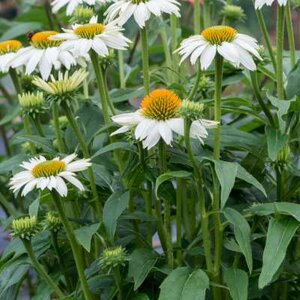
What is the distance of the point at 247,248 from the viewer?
993mm

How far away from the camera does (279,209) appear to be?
3.30ft

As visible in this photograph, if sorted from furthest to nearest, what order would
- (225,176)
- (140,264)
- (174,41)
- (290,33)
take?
(174,41)
(290,33)
(140,264)
(225,176)

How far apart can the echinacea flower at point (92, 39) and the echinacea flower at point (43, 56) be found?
0.07 ft

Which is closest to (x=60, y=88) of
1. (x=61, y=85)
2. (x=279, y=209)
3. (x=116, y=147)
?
(x=61, y=85)

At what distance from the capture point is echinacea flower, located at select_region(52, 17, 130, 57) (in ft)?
3.45

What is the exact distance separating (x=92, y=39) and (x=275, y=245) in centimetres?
36

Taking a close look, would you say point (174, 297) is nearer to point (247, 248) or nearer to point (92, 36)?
point (247, 248)

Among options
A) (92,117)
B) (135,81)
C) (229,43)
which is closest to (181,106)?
(229,43)

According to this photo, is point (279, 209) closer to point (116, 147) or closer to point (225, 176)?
point (225, 176)

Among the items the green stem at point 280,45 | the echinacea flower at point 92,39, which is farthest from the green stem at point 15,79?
the green stem at point 280,45

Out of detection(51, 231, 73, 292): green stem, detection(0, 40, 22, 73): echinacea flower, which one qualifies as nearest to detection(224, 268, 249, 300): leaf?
detection(51, 231, 73, 292): green stem

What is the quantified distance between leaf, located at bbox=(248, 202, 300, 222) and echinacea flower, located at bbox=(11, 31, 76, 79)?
0.32 m

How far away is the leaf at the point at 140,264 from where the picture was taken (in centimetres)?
105

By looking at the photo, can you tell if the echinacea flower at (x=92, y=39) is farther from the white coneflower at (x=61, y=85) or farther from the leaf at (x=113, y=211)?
the leaf at (x=113, y=211)
